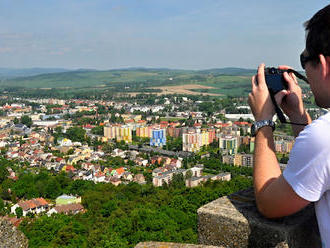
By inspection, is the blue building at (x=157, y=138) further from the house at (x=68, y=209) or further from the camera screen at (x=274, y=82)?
the camera screen at (x=274, y=82)

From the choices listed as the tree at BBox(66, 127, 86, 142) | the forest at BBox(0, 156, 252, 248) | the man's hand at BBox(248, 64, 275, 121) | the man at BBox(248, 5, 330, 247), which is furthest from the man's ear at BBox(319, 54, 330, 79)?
the tree at BBox(66, 127, 86, 142)

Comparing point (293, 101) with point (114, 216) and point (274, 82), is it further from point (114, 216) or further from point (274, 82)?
point (114, 216)

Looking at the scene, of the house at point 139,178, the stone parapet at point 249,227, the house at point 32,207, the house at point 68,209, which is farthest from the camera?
the house at point 139,178

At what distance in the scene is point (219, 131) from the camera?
2791 cm

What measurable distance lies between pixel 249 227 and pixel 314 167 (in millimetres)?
266

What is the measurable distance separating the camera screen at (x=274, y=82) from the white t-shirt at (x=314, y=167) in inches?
9.8

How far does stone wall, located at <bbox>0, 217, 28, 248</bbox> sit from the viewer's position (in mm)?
2480

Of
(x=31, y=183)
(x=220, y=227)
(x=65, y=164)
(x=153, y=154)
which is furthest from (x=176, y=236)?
(x=153, y=154)

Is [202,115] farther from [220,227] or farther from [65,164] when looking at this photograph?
[220,227]

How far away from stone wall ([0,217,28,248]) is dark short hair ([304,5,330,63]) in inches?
97.6

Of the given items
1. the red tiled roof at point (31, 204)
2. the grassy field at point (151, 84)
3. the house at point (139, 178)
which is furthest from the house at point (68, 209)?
the grassy field at point (151, 84)

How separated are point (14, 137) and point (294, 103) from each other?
30.5 m

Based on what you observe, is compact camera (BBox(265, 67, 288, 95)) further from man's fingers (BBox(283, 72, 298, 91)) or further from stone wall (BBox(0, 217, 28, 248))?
stone wall (BBox(0, 217, 28, 248))

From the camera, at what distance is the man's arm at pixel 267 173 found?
0.66 metres
